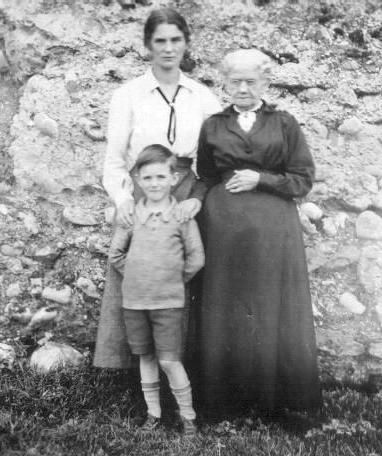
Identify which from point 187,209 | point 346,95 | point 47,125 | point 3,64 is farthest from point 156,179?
point 3,64

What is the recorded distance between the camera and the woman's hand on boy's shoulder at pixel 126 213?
3.41 m

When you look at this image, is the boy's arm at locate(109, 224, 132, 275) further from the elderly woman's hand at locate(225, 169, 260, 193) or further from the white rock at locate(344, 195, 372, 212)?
the white rock at locate(344, 195, 372, 212)

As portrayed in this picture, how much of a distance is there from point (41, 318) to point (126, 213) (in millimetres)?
1227

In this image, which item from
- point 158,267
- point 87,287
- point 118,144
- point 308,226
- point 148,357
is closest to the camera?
point 158,267

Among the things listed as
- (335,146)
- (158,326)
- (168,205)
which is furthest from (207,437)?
(335,146)

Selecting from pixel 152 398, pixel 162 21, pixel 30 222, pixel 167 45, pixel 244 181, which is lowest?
pixel 152 398

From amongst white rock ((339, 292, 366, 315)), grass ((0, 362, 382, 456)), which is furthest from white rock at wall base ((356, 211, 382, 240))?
grass ((0, 362, 382, 456))

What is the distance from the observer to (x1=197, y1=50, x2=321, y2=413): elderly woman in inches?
134

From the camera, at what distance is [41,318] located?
166 inches

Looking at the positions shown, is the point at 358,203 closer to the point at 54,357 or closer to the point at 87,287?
the point at 87,287

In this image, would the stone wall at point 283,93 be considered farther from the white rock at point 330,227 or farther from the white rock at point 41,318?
the white rock at point 41,318

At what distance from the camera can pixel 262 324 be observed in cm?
343

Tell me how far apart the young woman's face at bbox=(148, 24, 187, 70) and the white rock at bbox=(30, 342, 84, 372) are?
1837 mm

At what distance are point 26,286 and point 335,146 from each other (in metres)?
2.56
